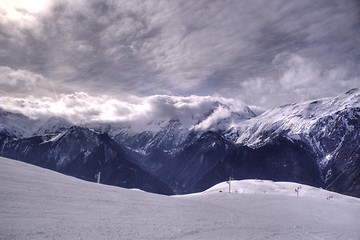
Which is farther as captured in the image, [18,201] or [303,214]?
[303,214]

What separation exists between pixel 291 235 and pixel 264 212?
1027 centimetres

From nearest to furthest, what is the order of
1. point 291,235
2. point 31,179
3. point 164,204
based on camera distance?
point 291,235, point 31,179, point 164,204

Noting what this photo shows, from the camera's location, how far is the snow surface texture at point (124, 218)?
695 inches

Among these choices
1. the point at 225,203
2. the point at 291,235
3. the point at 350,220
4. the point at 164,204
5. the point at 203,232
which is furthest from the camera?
the point at 225,203

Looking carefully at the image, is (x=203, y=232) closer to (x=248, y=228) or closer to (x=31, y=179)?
(x=248, y=228)

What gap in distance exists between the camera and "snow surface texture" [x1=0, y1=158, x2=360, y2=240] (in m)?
17.7

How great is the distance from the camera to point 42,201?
72.8 ft

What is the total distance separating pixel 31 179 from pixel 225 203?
1991cm

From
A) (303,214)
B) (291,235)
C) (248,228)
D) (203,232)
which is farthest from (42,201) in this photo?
(303,214)

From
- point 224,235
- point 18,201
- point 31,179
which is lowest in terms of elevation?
point 224,235

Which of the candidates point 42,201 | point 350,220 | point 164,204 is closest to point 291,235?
point 164,204

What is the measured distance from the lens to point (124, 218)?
72.4 feet

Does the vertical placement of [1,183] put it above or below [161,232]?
above

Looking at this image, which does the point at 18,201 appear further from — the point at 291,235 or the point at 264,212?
the point at 264,212
